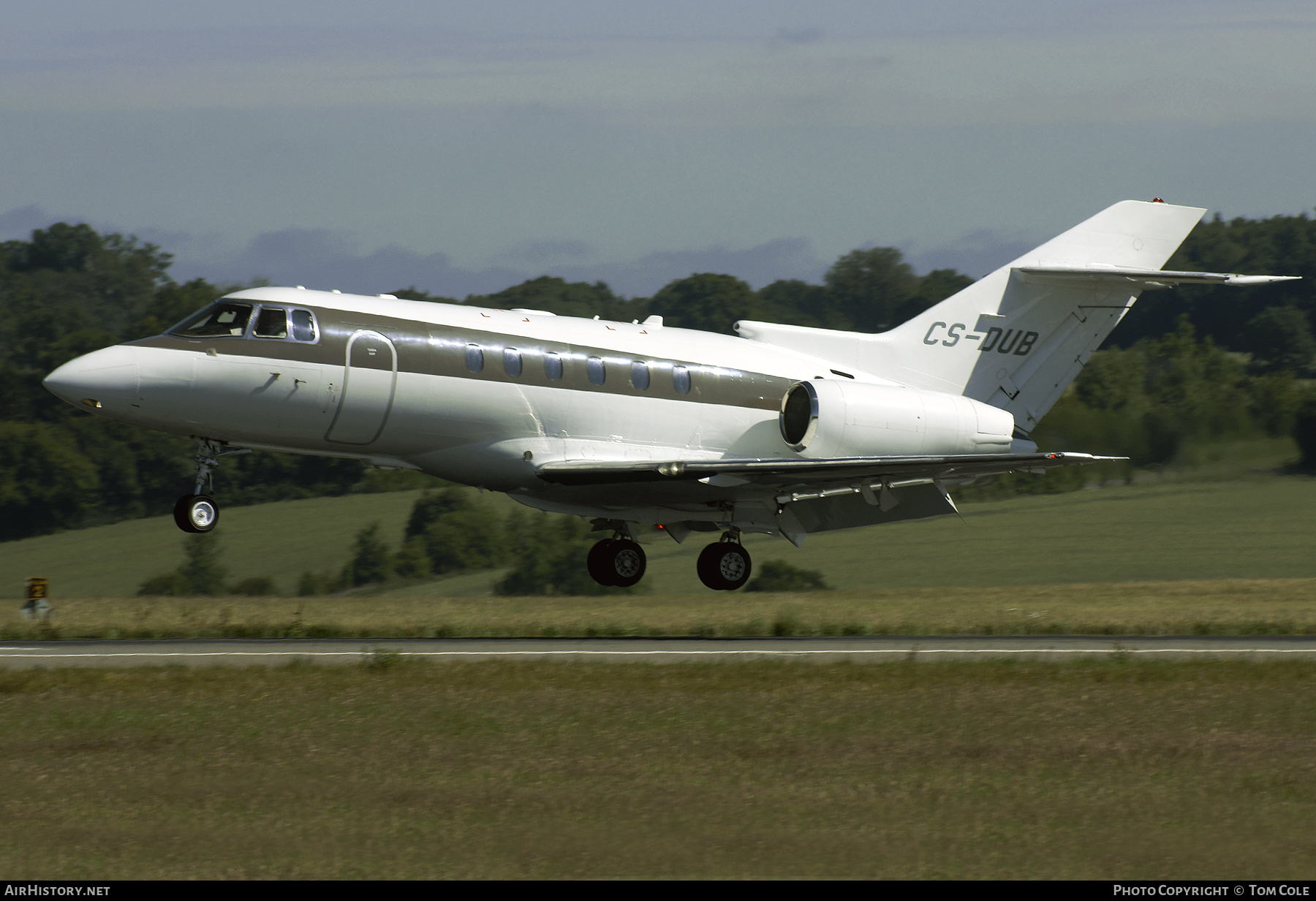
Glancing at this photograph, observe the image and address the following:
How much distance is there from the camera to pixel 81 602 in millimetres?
31109

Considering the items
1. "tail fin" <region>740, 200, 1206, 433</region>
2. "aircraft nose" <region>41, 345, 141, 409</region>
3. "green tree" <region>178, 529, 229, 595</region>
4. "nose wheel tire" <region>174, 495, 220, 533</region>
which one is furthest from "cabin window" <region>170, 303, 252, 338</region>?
"green tree" <region>178, 529, 229, 595</region>

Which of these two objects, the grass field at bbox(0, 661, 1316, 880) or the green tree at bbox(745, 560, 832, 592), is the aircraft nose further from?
the green tree at bbox(745, 560, 832, 592)

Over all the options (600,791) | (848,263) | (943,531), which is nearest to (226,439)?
(600,791)

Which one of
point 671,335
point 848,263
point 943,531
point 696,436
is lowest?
point 943,531

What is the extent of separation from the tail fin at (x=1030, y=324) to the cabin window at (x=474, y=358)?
24.0ft

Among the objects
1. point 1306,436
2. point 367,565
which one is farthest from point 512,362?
point 367,565

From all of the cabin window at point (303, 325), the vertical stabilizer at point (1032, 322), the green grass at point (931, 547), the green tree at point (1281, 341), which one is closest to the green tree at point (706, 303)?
the green tree at point (1281, 341)

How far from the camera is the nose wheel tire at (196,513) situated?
21.1 m

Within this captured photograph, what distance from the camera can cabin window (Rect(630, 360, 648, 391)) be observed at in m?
24.5

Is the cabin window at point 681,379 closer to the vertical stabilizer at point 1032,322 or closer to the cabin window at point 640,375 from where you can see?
the cabin window at point 640,375

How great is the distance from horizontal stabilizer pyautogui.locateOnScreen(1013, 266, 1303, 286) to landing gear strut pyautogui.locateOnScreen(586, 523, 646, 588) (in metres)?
9.28

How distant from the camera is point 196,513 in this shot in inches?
835

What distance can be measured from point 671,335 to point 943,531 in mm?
35648
